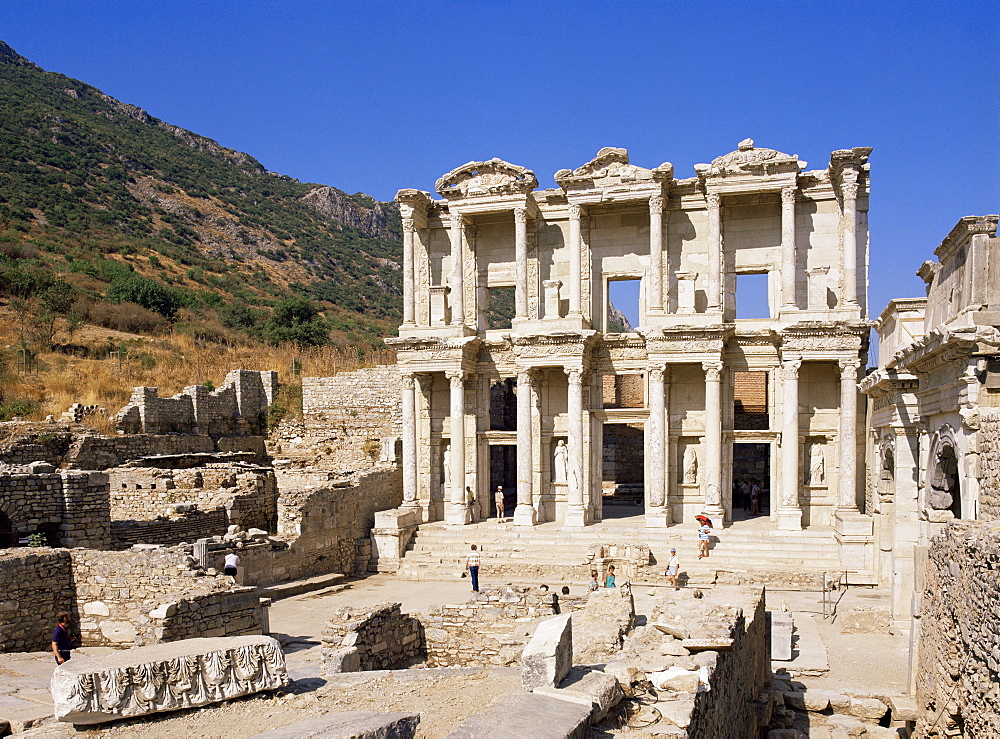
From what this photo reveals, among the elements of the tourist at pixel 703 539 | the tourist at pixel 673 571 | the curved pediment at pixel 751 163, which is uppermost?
the curved pediment at pixel 751 163

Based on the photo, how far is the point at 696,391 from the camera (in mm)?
23125

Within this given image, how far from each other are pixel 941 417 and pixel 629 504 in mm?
17420

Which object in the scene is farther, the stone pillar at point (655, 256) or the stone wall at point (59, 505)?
the stone pillar at point (655, 256)

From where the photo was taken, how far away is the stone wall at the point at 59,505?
1421 cm

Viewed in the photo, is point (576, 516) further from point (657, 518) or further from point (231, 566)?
point (231, 566)

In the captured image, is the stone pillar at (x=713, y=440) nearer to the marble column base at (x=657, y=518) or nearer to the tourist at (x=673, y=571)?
the marble column base at (x=657, y=518)

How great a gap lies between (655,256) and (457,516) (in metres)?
9.11

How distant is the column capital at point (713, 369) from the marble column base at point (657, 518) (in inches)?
143

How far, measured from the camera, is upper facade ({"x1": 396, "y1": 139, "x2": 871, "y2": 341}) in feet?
71.9

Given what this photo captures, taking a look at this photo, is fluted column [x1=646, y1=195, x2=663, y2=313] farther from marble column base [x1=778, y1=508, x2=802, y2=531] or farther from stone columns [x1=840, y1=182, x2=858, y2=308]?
marble column base [x1=778, y1=508, x2=802, y2=531]

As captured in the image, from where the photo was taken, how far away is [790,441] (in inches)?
845

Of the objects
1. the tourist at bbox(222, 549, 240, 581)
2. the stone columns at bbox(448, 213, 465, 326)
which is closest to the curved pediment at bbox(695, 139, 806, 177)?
the stone columns at bbox(448, 213, 465, 326)

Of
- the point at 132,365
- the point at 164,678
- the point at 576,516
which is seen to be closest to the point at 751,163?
the point at 576,516

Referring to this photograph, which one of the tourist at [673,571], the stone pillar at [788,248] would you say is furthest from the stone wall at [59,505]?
the stone pillar at [788,248]
